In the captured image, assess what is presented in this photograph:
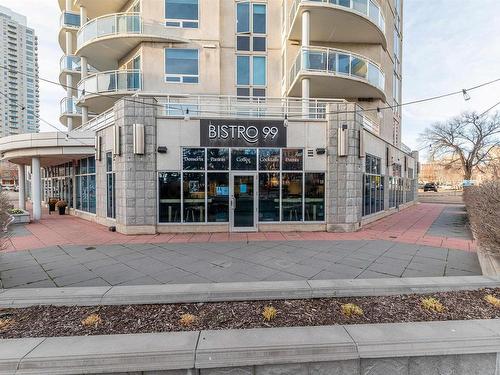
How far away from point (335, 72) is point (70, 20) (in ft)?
75.6

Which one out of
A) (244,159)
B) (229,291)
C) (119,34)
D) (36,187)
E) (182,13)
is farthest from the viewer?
(182,13)

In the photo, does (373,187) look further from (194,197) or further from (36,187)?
(36,187)

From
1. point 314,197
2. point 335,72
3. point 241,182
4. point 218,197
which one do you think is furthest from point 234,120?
point 335,72

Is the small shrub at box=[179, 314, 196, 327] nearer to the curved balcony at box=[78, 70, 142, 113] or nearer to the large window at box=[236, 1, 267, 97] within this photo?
the curved balcony at box=[78, 70, 142, 113]

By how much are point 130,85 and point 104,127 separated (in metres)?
4.41

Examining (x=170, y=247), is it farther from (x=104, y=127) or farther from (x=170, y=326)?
(x=104, y=127)

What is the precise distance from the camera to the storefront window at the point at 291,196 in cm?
1014

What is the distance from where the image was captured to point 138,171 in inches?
373

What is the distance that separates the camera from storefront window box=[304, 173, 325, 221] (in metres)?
10.2

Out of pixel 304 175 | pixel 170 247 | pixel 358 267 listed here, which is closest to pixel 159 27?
pixel 304 175

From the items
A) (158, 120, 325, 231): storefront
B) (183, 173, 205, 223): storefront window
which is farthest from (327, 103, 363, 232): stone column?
(183, 173, 205, 223): storefront window

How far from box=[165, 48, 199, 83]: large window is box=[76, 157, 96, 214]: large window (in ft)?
20.7

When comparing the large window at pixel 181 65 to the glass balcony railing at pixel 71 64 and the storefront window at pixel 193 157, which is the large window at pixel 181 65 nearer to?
the storefront window at pixel 193 157

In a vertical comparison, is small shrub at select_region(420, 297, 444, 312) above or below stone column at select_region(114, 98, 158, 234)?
below
